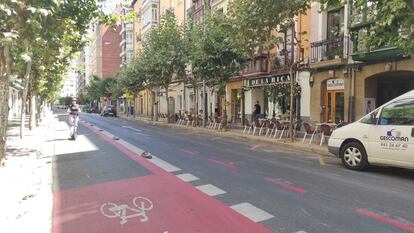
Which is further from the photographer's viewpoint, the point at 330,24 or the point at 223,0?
the point at 223,0

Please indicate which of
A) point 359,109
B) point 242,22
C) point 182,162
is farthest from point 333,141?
point 359,109

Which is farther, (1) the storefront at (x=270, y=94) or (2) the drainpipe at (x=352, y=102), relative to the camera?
(1) the storefront at (x=270, y=94)

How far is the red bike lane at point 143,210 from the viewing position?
16.7 ft

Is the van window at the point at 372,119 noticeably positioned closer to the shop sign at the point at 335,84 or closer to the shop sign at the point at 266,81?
the shop sign at the point at 335,84

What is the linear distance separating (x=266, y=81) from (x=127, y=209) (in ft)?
61.9

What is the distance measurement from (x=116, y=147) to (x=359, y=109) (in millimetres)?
10903

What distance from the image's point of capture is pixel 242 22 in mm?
14852

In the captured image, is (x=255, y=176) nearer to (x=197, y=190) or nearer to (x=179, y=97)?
(x=197, y=190)

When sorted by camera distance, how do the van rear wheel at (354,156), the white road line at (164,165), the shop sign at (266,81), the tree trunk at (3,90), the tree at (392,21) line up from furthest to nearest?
the shop sign at (266,81) → the white road line at (164,165) → the van rear wheel at (354,156) → the tree trunk at (3,90) → the tree at (392,21)

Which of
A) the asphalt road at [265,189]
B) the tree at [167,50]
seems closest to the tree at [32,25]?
the asphalt road at [265,189]

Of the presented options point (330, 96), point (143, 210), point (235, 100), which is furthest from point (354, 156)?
point (235, 100)

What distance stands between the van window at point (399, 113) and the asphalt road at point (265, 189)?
1241mm

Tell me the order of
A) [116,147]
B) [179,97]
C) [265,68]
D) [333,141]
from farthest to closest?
[179,97] → [265,68] → [116,147] → [333,141]

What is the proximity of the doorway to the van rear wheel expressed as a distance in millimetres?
9159
